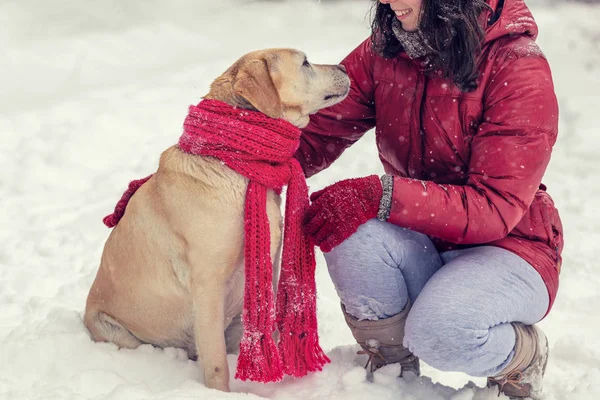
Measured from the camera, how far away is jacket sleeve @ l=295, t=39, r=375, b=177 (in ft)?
9.67

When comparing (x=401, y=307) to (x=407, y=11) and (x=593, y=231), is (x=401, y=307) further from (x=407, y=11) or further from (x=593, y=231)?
(x=593, y=231)

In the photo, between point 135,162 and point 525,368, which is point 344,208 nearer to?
point 525,368

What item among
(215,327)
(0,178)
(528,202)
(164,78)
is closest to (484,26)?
(528,202)

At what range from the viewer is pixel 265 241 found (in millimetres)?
2428

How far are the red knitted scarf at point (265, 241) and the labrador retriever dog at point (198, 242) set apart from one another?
6cm

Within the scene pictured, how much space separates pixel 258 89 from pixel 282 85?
0.19 m

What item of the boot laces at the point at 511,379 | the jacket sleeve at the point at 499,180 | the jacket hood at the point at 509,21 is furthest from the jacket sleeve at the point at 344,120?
the boot laces at the point at 511,379

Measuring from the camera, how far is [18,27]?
29.1 ft

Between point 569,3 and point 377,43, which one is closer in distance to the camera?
point 377,43

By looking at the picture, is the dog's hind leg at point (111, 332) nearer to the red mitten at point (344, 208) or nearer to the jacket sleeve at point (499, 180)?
the red mitten at point (344, 208)

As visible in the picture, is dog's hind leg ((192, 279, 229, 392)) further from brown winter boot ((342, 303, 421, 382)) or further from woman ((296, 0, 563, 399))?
brown winter boot ((342, 303, 421, 382))

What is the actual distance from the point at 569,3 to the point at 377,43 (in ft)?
24.8

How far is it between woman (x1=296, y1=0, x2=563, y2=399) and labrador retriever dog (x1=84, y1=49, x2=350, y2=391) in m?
0.31

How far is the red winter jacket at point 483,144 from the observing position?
95.0 inches
